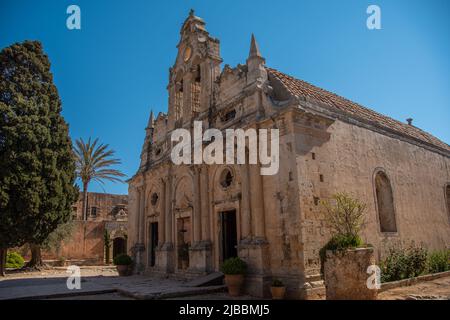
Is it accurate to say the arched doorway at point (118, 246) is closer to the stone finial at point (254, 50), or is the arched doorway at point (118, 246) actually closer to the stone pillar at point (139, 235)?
the stone pillar at point (139, 235)

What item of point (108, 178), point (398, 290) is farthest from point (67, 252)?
point (398, 290)

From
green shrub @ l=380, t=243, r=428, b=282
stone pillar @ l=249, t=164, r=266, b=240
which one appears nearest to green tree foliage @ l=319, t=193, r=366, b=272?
stone pillar @ l=249, t=164, r=266, b=240

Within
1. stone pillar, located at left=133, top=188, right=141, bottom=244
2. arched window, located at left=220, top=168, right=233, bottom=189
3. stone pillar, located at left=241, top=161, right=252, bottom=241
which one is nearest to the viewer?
stone pillar, located at left=241, top=161, right=252, bottom=241

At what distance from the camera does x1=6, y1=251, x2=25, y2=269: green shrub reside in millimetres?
25409

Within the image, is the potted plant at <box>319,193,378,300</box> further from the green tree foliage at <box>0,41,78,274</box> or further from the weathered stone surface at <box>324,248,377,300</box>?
the green tree foliage at <box>0,41,78,274</box>

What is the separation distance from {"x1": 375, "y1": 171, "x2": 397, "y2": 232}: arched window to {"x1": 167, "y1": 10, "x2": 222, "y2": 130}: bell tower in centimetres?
814

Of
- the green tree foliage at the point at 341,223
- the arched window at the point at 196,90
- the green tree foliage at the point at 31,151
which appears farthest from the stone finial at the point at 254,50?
the green tree foliage at the point at 31,151

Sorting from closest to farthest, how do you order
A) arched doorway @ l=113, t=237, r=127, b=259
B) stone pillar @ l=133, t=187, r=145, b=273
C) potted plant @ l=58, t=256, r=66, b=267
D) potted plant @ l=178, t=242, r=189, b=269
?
potted plant @ l=178, t=242, r=189, b=269, stone pillar @ l=133, t=187, r=145, b=273, potted plant @ l=58, t=256, r=66, b=267, arched doorway @ l=113, t=237, r=127, b=259

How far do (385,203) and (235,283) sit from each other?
7.69 metres

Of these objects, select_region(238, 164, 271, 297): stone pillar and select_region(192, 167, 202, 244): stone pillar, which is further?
select_region(192, 167, 202, 244): stone pillar

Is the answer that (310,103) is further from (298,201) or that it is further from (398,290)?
(398,290)

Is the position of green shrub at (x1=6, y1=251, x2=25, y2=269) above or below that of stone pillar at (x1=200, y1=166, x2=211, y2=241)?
below
